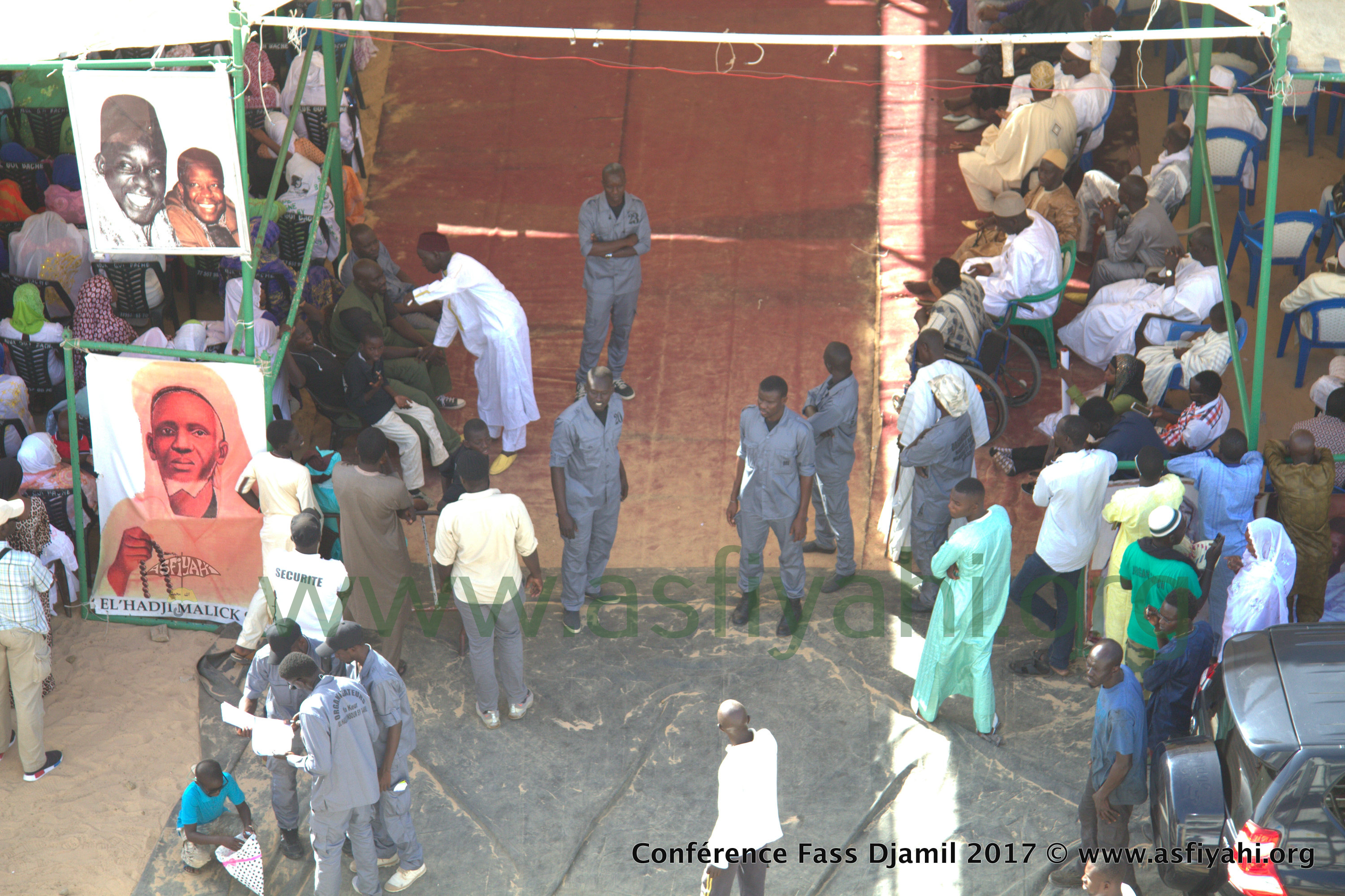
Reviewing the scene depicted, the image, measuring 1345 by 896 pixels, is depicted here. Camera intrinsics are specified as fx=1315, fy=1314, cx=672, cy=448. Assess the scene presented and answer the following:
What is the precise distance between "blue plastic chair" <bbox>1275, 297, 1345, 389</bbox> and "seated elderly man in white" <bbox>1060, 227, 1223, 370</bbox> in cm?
71

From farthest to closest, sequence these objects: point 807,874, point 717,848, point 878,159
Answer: point 878,159
point 807,874
point 717,848

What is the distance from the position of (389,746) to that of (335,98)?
6010mm

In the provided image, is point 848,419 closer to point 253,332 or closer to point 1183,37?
point 1183,37

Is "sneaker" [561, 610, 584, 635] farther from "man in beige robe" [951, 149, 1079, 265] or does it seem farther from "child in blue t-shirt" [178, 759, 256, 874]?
"man in beige robe" [951, 149, 1079, 265]

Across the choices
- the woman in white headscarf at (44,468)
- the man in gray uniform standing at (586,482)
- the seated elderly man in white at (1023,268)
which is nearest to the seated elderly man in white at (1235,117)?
the seated elderly man in white at (1023,268)

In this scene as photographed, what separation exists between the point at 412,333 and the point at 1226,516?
5.41 meters

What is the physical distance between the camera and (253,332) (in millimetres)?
7668

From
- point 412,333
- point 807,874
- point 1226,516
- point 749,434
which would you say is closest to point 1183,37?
point 1226,516

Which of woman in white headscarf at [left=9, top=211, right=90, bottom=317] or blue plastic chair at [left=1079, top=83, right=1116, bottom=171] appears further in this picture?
blue plastic chair at [left=1079, top=83, right=1116, bottom=171]

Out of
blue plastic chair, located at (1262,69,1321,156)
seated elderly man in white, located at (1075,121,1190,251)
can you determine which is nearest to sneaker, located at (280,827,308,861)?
seated elderly man in white, located at (1075,121,1190,251)

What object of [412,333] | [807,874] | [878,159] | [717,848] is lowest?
[807,874]

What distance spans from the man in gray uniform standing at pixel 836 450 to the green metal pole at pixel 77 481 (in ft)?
14.0

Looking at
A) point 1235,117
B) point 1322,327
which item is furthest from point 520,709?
point 1235,117

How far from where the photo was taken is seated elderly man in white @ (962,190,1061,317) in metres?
8.97
